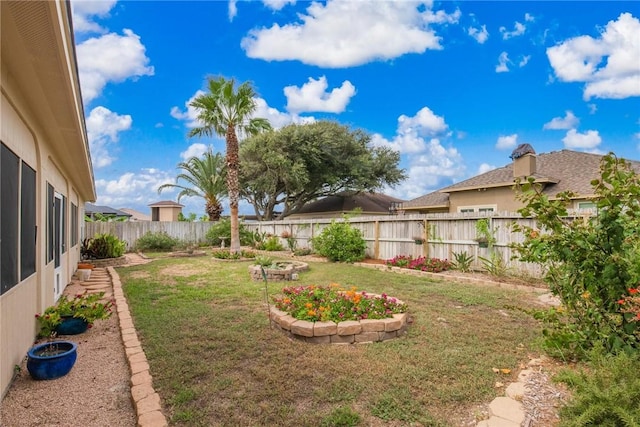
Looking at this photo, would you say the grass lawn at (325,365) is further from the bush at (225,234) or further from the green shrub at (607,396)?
the bush at (225,234)

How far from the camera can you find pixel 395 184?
27.9 metres

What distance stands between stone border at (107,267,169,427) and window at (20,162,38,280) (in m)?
1.28

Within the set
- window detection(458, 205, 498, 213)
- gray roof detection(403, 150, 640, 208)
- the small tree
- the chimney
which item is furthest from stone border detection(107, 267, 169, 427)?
the chimney

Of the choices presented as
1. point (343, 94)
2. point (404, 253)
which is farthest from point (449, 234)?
point (343, 94)

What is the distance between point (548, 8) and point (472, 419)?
10110 millimetres

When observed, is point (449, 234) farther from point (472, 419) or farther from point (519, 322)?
point (472, 419)

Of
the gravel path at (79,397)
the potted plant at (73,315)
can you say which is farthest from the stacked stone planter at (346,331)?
the potted plant at (73,315)

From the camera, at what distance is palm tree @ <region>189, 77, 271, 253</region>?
569 inches

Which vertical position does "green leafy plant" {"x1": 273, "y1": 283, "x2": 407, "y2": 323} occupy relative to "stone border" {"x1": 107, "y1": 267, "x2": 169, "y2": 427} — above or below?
above

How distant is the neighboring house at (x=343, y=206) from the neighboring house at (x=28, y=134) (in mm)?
22267

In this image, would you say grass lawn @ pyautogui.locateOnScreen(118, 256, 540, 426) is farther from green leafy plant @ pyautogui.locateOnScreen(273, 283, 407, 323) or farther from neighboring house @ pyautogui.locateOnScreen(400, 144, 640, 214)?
neighboring house @ pyautogui.locateOnScreen(400, 144, 640, 214)

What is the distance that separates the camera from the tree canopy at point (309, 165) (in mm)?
24359

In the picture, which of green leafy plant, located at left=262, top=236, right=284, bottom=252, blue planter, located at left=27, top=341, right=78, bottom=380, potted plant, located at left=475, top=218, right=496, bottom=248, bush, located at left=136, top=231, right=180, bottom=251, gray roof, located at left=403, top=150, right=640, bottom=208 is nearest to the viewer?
blue planter, located at left=27, top=341, right=78, bottom=380

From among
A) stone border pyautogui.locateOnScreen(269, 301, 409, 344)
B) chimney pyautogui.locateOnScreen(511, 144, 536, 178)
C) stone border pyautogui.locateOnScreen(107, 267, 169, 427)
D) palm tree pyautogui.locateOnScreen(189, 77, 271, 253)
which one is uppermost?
palm tree pyautogui.locateOnScreen(189, 77, 271, 253)
